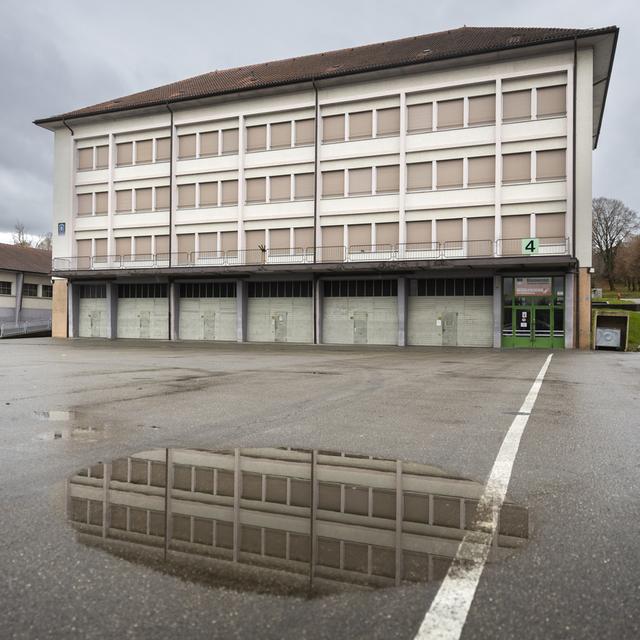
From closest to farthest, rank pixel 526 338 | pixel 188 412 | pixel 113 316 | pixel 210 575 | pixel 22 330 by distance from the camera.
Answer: pixel 210 575, pixel 188 412, pixel 526 338, pixel 113 316, pixel 22 330

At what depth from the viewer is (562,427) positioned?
657cm

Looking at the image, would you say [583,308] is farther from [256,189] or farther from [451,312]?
[256,189]

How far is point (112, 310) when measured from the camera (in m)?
41.4

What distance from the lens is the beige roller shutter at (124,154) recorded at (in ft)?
136

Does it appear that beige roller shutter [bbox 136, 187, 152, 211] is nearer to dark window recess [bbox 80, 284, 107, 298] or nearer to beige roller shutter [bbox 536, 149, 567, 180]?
dark window recess [bbox 80, 284, 107, 298]

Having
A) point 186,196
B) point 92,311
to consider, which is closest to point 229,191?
point 186,196

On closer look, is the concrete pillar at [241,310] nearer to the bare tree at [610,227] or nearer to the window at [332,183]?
the window at [332,183]

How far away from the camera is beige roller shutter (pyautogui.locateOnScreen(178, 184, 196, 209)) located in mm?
39219

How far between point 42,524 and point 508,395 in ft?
26.3

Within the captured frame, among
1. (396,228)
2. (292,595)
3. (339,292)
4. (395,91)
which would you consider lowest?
(292,595)

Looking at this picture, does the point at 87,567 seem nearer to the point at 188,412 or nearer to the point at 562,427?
the point at 188,412

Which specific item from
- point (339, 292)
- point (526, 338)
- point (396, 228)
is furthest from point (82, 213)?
point (526, 338)

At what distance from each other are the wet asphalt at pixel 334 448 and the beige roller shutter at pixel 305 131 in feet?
93.8

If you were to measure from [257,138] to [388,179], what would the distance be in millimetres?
9505
